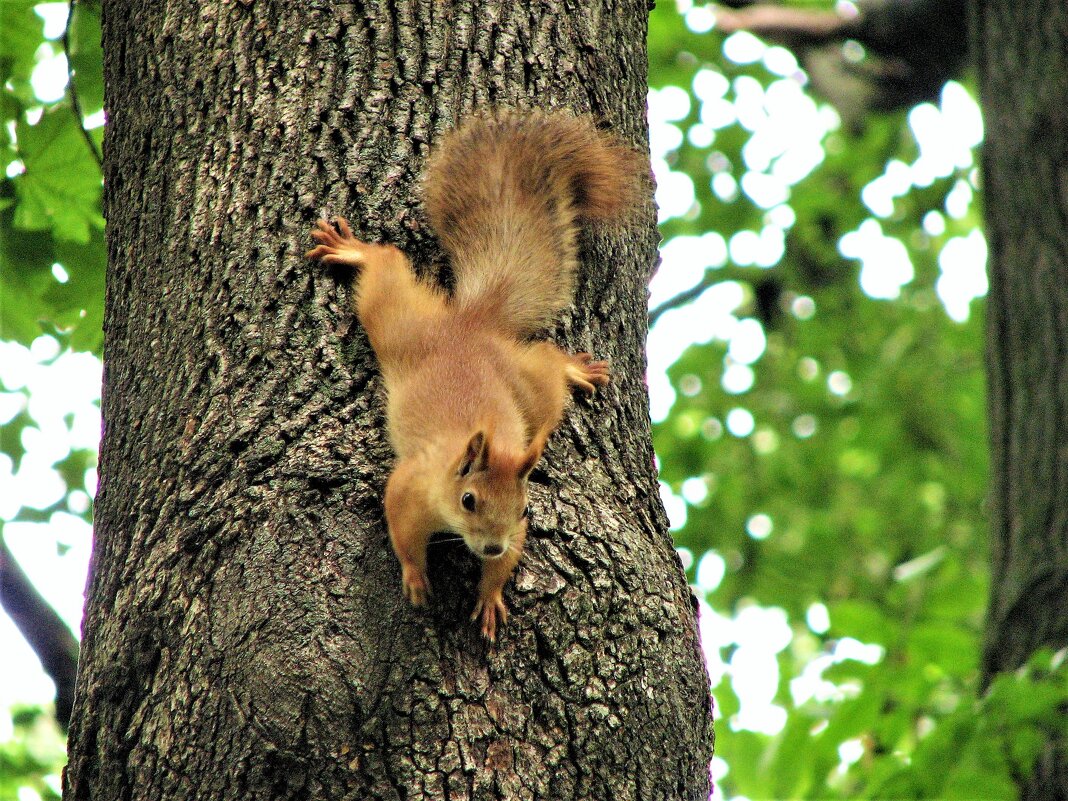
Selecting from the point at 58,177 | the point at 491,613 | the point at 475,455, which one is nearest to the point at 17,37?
the point at 58,177

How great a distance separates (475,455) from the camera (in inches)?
88.2

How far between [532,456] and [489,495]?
190mm

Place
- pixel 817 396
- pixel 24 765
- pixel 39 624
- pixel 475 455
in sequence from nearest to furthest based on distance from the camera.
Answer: pixel 475 455
pixel 39 624
pixel 24 765
pixel 817 396

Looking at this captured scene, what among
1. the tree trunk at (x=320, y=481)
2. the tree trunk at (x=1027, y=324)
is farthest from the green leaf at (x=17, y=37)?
the tree trunk at (x=1027, y=324)

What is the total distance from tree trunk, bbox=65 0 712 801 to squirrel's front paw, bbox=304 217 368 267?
0.09ft

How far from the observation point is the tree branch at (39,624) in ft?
9.57

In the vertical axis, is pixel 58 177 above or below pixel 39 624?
above

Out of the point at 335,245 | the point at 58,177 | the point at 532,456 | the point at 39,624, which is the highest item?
the point at 58,177

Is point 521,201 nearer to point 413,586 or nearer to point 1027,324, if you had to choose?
point 413,586

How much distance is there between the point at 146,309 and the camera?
2.03 m

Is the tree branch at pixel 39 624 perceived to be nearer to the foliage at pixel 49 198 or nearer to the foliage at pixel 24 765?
the foliage at pixel 49 198

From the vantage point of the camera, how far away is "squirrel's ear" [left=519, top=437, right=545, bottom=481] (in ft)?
6.28

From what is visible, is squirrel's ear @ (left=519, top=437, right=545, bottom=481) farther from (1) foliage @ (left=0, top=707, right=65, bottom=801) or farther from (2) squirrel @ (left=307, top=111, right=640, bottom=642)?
(1) foliage @ (left=0, top=707, right=65, bottom=801)

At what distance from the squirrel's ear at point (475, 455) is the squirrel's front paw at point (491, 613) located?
0.52 metres
